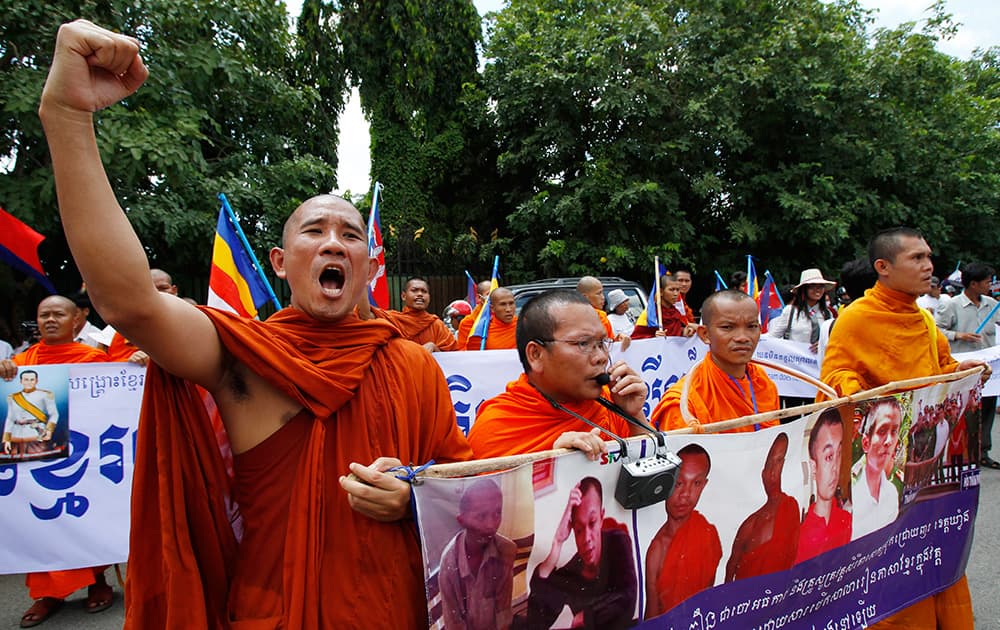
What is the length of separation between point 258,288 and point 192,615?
3375 mm

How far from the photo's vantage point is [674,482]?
1.86 meters

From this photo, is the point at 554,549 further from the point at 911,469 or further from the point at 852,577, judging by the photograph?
the point at 911,469

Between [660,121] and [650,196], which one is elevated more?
[660,121]

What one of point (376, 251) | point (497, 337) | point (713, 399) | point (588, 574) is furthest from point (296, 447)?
point (497, 337)

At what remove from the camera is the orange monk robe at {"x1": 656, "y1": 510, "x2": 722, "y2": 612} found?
192 cm

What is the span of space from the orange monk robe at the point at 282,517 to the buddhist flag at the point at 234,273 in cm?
301

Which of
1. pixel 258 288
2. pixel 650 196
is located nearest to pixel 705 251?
pixel 650 196

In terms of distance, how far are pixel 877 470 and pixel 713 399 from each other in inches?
26.1

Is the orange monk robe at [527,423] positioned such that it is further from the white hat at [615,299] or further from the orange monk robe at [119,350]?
the white hat at [615,299]

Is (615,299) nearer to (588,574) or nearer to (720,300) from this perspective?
(720,300)

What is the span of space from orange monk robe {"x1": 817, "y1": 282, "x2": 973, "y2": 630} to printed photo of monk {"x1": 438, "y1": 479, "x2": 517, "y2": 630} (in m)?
2.04

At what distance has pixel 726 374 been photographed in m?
2.75

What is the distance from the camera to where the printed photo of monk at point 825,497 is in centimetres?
234

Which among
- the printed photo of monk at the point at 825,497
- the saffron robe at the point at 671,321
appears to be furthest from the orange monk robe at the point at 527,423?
the saffron robe at the point at 671,321
